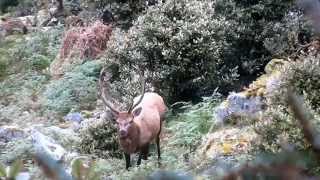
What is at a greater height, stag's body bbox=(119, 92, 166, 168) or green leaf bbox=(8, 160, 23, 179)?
green leaf bbox=(8, 160, 23, 179)

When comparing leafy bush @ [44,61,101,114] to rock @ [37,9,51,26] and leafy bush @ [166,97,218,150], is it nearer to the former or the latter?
leafy bush @ [166,97,218,150]

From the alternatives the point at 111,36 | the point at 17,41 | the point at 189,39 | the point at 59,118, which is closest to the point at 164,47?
the point at 189,39

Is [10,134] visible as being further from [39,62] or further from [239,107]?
[39,62]

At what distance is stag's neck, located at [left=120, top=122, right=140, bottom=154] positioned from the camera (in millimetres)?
8578

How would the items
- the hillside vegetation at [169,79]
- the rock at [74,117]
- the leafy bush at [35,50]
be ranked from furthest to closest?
the leafy bush at [35,50]
the rock at [74,117]
the hillside vegetation at [169,79]

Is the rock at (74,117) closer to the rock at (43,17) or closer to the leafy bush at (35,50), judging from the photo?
the leafy bush at (35,50)

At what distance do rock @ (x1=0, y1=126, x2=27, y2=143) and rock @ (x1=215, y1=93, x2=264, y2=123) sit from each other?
341 centimetres

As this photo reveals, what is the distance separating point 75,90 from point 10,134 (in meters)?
3.68

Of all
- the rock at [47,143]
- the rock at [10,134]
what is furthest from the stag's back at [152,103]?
the rock at [10,134]

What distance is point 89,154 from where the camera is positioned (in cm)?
982

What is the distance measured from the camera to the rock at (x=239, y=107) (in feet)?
27.9

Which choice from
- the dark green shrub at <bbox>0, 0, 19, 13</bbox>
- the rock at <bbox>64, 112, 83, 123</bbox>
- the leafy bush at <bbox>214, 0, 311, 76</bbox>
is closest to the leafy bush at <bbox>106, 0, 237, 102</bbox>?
the leafy bush at <bbox>214, 0, 311, 76</bbox>

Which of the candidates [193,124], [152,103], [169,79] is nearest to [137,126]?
[152,103]

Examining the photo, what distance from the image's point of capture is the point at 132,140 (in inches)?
340
